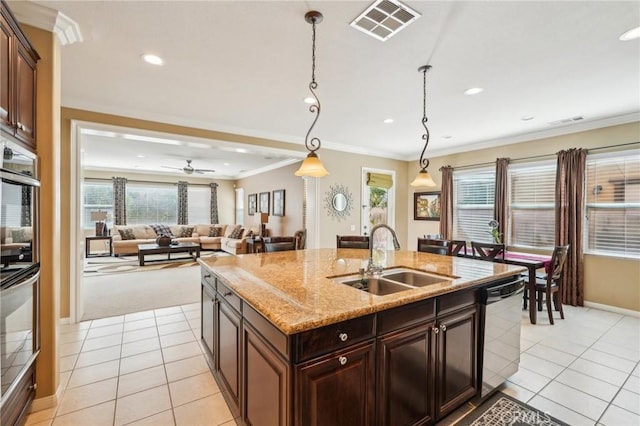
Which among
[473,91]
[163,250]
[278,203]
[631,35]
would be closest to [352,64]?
[473,91]

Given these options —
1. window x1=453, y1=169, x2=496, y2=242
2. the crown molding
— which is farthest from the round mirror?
the crown molding

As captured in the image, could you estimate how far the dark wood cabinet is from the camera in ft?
5.10

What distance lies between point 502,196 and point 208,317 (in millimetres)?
4994

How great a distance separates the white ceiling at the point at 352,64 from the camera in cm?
194

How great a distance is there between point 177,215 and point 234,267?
900 centimetres

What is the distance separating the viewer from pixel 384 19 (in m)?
1.97

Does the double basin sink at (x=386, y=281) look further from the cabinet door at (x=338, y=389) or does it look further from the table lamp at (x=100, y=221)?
the table lamp at (x=100, y=221)

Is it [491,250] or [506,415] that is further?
[491,250]

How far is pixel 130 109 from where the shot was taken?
3760 millimetres

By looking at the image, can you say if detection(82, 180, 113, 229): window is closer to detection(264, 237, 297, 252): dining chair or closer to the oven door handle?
detection(264, 237, 297, 252): dining chair

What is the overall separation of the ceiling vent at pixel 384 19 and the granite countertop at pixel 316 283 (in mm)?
1782

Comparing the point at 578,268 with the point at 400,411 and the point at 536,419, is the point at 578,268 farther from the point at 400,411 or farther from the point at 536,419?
the point at 400,411

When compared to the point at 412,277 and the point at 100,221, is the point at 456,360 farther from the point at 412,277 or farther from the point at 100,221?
the point at 100,221

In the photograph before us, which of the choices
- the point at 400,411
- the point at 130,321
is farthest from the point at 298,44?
the point at 130,321
